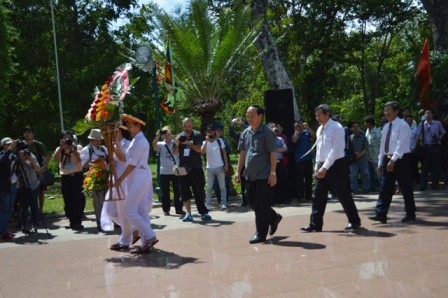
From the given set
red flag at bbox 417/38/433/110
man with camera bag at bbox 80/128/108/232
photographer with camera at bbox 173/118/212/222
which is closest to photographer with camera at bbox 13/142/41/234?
man with camera bag at bbox 80/128/108/232

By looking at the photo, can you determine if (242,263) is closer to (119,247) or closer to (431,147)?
(119,247)

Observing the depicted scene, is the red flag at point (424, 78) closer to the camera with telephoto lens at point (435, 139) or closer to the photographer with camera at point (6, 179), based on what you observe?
the camera with telephoto lens at point (435, 139)

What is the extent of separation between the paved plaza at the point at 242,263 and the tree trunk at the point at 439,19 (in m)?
9.99

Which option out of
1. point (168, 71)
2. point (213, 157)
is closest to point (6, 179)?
point (213, 157)

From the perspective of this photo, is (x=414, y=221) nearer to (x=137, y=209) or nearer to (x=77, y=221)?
(x=137, y=209)

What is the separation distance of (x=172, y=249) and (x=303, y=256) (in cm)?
216

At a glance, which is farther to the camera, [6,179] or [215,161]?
[215,161]

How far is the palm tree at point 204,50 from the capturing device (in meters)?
17.3

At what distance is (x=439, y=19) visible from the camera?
19031mm

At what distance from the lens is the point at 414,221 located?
9.91 meters

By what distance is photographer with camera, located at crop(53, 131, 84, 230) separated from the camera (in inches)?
460

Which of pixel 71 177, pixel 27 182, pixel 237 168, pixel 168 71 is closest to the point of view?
pixel 237 168

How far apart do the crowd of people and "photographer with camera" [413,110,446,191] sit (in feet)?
0.08

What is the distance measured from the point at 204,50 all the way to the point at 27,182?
8120mm
